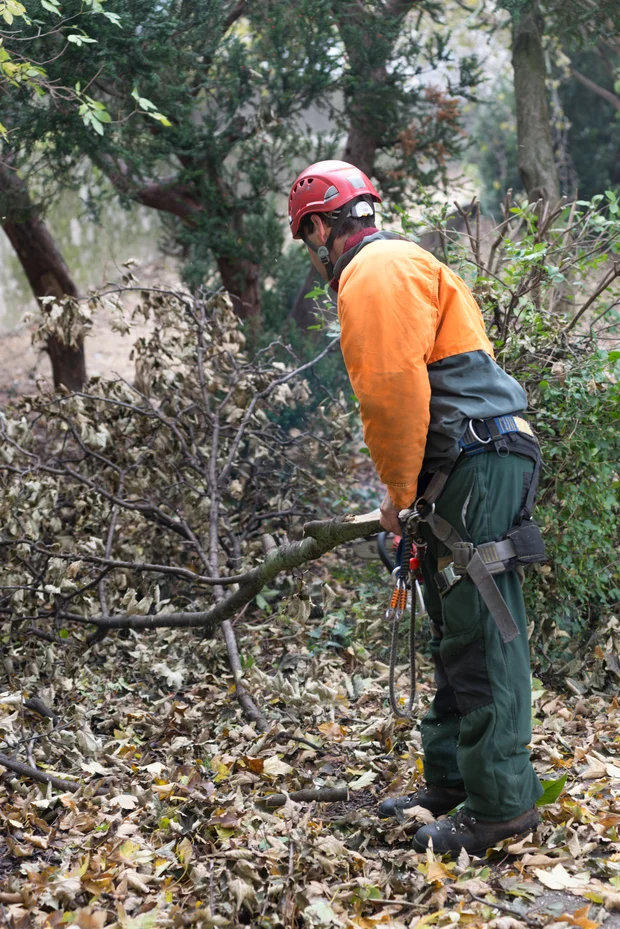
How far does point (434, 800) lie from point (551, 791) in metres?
0.41

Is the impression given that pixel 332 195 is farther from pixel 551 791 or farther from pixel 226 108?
pixel 226 108

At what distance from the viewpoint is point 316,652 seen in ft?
15.3

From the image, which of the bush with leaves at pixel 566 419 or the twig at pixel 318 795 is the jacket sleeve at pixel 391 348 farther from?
the bush with leaves at pixel 566 419

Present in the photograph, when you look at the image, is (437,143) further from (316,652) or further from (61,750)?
(61,750)

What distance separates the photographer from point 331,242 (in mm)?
2883

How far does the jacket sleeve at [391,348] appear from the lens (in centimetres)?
248

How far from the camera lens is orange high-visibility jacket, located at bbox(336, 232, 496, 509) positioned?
2.49 m

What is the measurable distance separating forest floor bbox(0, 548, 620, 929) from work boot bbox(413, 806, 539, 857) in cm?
4

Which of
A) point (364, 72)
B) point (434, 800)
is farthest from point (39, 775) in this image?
point (364, 72)

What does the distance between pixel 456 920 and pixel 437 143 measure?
6.86 meters

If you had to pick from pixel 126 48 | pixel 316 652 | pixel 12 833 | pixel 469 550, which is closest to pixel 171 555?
pixel 316 652

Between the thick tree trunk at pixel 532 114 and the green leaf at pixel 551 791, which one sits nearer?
the green leaf at pixel 551 791

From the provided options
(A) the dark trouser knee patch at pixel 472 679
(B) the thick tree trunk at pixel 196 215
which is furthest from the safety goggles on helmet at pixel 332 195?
(B) the thick tree trunk at pixel 196 215

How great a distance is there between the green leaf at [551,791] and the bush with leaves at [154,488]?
1.67 m
